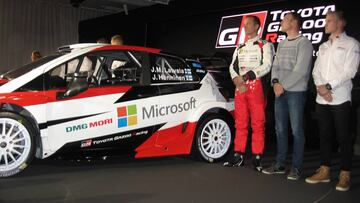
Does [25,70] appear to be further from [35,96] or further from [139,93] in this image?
[139,93]

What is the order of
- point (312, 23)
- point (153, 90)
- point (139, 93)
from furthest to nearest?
point (312, 23), point (153, 90), point (139, 93)

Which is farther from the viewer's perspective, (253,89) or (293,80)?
(253,89)

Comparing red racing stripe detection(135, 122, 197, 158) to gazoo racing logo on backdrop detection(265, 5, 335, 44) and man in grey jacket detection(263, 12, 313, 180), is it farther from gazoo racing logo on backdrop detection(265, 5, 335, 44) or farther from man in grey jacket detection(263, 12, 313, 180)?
gazoo racing logo on backdrop detection(265, 5, 335, 44)

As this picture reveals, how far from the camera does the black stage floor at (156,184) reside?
3594 mm

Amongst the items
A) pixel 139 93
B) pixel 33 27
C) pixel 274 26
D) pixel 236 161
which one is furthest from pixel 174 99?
pixel 33 27

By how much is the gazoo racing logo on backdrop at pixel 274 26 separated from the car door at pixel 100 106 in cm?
306

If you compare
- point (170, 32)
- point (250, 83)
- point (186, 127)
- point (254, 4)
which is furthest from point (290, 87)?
point (170, 32)

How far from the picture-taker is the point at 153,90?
458 cm

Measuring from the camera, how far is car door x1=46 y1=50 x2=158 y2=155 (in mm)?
4078

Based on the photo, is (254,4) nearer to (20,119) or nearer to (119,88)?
(119,88)

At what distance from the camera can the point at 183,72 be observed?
16.1 ft

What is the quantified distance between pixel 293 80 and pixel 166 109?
136cm

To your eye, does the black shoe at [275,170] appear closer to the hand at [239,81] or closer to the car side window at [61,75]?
the hand at [239,81]

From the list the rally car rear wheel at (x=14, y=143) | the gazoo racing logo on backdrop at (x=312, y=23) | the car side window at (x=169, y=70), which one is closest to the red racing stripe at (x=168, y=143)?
the car side window at (x=169, y=70)
